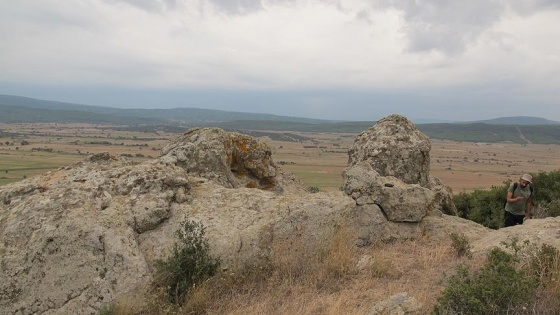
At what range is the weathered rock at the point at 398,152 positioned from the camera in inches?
555

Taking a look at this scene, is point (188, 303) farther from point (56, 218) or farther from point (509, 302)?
point (509, 302)

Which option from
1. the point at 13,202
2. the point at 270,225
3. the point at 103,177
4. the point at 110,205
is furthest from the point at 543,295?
the point at 13,202

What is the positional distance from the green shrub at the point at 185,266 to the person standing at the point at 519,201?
9.06 m

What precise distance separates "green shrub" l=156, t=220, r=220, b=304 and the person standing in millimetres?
9059

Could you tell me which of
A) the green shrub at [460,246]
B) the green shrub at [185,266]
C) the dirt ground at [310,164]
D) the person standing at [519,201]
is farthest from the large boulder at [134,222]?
the dirt ground at [310,164]

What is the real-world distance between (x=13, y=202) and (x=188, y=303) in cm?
405

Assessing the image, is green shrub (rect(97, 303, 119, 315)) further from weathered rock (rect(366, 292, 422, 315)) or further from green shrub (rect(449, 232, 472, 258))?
green shrub (rect(449, 232, 472, 258))

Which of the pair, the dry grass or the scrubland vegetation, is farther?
the dry grass

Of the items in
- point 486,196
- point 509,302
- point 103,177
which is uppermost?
point 103,177

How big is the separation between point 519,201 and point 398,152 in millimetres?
3710

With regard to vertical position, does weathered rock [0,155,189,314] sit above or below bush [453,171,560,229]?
above

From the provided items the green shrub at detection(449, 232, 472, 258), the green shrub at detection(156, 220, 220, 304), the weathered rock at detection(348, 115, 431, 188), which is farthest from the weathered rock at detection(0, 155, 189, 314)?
the weathered rock at detection(348, 115, 431, 188)

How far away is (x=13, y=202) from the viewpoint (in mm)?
8141

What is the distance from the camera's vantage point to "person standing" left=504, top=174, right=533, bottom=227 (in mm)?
12203
